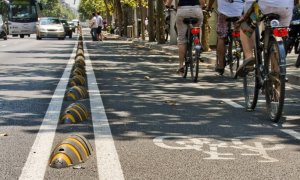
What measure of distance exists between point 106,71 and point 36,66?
2.74 meters

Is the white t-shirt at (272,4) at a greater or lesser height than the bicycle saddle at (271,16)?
greater

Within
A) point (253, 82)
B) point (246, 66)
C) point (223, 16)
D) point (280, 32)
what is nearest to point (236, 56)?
point (223, 16)

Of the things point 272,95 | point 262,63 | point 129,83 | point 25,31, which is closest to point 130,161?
point 272,95

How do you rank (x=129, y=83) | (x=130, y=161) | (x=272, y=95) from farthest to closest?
1. (x=129, y=83)
2. (x=272, y=95)
3. (x=130, y=161)

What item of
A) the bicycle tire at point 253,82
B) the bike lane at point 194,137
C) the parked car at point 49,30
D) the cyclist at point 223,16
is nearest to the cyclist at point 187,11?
the cyclist at point 223,16

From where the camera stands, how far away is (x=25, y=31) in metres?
53.4

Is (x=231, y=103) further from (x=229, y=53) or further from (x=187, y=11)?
(x=229, y=53)

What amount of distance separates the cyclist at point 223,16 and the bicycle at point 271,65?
366 cm

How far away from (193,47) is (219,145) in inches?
234

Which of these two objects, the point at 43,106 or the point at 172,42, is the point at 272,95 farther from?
the point at 172,42

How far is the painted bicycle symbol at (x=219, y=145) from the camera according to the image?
4.86m

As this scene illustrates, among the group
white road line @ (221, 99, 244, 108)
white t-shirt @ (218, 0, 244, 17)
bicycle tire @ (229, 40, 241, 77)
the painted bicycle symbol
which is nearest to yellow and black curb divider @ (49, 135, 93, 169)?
the painted bicycle symbol

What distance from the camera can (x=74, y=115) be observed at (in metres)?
6.48

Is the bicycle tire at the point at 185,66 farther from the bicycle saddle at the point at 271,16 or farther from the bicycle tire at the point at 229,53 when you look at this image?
the bicycle saddle at the point at 271,16
